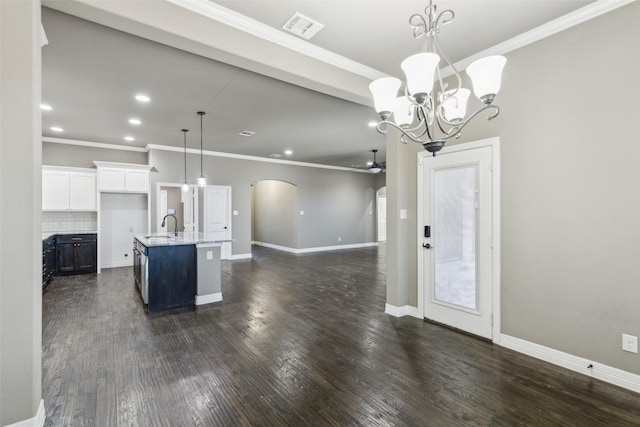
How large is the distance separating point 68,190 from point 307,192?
20.6 feet

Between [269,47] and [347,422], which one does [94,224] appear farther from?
[347,422]

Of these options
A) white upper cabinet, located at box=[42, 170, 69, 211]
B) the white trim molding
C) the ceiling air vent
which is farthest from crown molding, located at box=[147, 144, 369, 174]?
the white trim molding

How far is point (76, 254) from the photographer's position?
21.0ft

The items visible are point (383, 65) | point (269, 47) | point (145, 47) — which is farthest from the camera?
point (383, 65)

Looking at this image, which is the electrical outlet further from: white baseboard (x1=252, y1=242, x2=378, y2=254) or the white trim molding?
white baseboard (x1=252, y1=242, x2=378, y2=254)

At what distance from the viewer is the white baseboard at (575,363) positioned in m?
2.33

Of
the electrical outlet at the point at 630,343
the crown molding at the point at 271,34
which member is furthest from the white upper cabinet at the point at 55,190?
the electrical outlet at the point at 630,343

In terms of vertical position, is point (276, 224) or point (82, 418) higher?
point (276, 224)

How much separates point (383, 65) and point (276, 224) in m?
8.46

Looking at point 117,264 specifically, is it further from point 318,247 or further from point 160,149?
point 318,247

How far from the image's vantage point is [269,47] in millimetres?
2832

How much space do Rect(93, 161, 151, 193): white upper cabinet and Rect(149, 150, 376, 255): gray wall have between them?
300 mm

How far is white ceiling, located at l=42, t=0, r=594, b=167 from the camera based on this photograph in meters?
2.46

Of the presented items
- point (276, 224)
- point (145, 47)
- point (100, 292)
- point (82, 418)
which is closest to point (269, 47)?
point (145, 47)
